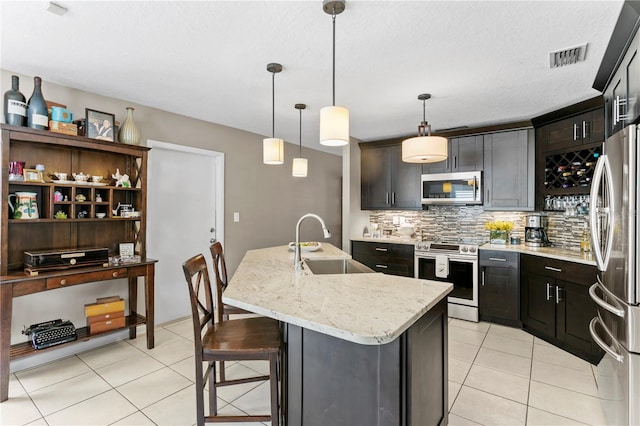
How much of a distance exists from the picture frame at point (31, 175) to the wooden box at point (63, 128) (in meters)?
0.36

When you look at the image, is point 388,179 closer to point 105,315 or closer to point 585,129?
point 585,129

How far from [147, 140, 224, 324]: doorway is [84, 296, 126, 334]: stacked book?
0.62 metres

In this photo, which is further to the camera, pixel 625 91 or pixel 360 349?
pixel 625 91

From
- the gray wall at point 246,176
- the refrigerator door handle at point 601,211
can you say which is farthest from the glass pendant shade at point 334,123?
the gray wall at point 246,176

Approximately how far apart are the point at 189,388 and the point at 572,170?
13.8ft

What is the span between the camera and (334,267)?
2521 millimetres

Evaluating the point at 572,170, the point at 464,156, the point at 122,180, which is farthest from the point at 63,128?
the point at 572,170

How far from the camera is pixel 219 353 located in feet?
5.31

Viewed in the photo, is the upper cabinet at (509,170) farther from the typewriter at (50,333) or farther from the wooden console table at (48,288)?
the typewriter at (50,333)

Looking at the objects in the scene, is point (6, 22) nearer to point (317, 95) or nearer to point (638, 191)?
point (317, 95)

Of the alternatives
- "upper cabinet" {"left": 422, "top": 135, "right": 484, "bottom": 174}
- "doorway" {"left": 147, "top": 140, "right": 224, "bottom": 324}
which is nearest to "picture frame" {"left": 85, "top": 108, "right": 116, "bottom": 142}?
"doorway" {"left": 147, "top": 140, "right": 224, "bottom": 324}

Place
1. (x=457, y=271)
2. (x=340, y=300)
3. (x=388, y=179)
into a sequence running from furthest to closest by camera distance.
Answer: (x=388, y=179) → (x=457, y=271) → (x=340, y=300)

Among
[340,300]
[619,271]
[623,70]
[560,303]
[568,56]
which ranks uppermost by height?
[568,56]

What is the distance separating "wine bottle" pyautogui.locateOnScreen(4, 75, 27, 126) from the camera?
240 cm
